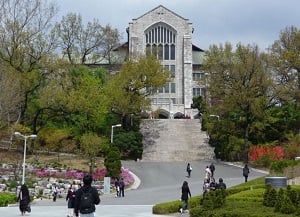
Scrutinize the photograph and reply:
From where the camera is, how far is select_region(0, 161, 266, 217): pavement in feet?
82.6

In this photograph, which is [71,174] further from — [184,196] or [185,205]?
[184,196]

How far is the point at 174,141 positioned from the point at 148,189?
76.4 ft

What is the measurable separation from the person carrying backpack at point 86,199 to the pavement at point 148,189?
12.2 metres

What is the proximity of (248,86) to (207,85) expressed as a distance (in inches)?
201

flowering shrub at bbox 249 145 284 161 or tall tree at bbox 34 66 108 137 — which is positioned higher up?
tall tree at bbox 34 66 108 137

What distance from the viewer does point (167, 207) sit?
2369 cm

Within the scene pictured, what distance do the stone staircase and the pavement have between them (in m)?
3.16

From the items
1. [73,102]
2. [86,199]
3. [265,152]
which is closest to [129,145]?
[73,102]

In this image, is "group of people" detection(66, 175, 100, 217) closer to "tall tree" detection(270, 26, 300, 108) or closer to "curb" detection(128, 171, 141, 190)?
"curb" detection(128, 171, 141, 190)

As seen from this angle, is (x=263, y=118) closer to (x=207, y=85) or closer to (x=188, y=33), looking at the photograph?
(x=207, y=85)

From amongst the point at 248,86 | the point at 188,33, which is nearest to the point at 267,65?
the point at 248,86

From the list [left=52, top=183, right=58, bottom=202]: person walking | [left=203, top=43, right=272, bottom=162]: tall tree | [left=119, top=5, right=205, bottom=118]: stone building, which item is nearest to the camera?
[left=52, top=183, right=58, bottom=202]: person walking

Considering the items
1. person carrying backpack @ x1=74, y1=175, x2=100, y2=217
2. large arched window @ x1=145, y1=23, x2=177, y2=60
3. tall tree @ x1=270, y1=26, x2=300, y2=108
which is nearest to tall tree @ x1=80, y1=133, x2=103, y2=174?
tall tree @ x1=270, y1=26, x2=300, y2=108

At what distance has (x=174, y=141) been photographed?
62094mm
